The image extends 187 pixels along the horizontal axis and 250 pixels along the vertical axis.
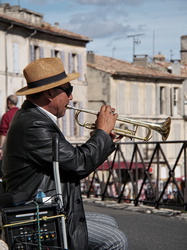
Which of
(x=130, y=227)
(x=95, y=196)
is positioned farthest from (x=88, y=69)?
(x=130, y=227)

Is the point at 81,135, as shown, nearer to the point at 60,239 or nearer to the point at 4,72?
the point at 4,72

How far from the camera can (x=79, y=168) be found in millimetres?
4121

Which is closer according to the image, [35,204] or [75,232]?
[35,204]

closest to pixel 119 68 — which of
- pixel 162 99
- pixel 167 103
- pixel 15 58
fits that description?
pixel 162 99

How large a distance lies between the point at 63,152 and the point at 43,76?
571 mm

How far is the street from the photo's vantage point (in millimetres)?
7363

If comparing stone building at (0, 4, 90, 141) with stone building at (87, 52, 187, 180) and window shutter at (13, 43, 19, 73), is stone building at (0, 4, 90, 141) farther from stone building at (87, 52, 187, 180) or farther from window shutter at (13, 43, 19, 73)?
stone building at (87, 52, 187, 180)

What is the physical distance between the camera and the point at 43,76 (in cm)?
439

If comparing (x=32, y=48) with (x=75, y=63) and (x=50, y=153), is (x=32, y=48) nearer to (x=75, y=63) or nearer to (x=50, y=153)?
(x=75, y=63)

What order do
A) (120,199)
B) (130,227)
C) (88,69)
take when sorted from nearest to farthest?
(130,227)
(120,199)
(88,69)

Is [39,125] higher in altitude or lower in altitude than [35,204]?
higher

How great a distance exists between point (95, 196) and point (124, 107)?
3725 centimetres

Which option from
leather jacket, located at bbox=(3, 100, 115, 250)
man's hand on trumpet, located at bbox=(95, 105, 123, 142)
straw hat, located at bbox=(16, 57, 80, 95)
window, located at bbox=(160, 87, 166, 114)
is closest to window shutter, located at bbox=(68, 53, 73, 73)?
window, located at bbox=(160, 87, 166, 114)

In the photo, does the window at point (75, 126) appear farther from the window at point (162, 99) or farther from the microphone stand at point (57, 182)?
the microphone stand at point (57, 182)
